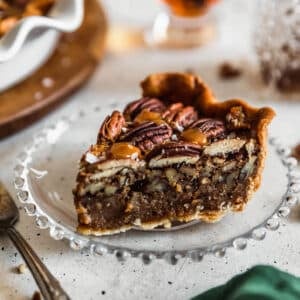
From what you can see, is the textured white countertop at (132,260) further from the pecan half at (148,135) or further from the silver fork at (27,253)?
the pecan half at (148,135)

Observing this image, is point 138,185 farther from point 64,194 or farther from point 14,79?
point 14,79

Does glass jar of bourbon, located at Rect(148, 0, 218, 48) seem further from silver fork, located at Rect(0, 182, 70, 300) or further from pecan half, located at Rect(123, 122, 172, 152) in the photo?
silver fork, located at Rect(0, 182, 70, 300)

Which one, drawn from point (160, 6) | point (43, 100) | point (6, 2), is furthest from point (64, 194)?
point (160, 6)

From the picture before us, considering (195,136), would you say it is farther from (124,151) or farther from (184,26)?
(184,26)

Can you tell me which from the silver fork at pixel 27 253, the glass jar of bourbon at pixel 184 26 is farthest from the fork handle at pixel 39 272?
the glass jar of bourbon at pixel 184 26

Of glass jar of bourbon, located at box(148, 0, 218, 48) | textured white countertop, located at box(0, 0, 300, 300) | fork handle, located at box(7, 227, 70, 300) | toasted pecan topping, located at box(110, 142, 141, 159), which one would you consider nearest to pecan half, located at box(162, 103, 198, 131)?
toasted pecan topping, located at box(110, 142, 141, 159)

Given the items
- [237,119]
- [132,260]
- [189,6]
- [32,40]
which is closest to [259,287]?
[132,260]

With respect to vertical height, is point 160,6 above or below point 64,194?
above
